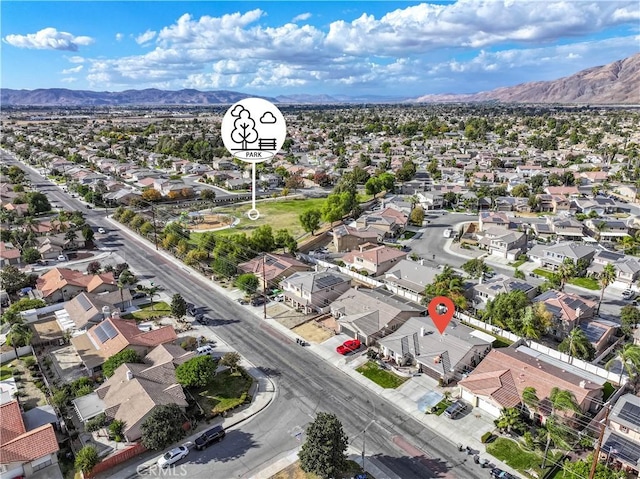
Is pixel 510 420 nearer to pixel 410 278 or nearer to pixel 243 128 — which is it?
pixel 410 278

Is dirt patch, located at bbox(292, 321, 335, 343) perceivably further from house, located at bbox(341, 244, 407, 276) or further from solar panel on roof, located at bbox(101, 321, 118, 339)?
solar panel on roof, located at bbox(101, 321, 118, 339)

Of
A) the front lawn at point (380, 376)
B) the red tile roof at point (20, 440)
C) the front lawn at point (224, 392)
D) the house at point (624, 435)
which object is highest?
the red tile roof at point (20, 440)

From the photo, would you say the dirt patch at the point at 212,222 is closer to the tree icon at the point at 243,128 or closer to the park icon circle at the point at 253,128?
the park icon circle at the point at 253,128

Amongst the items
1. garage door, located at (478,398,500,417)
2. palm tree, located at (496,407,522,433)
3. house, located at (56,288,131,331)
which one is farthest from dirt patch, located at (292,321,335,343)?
house, located at (56,288,131,331)

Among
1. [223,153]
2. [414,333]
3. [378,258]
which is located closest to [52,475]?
[414,333]

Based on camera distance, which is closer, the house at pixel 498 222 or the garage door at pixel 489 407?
the garage door at pixel 489 407

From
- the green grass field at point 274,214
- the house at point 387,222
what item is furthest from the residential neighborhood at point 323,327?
the green grass field at point 274,214

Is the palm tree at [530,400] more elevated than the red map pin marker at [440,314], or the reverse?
the red map pin marker at [440,314]
